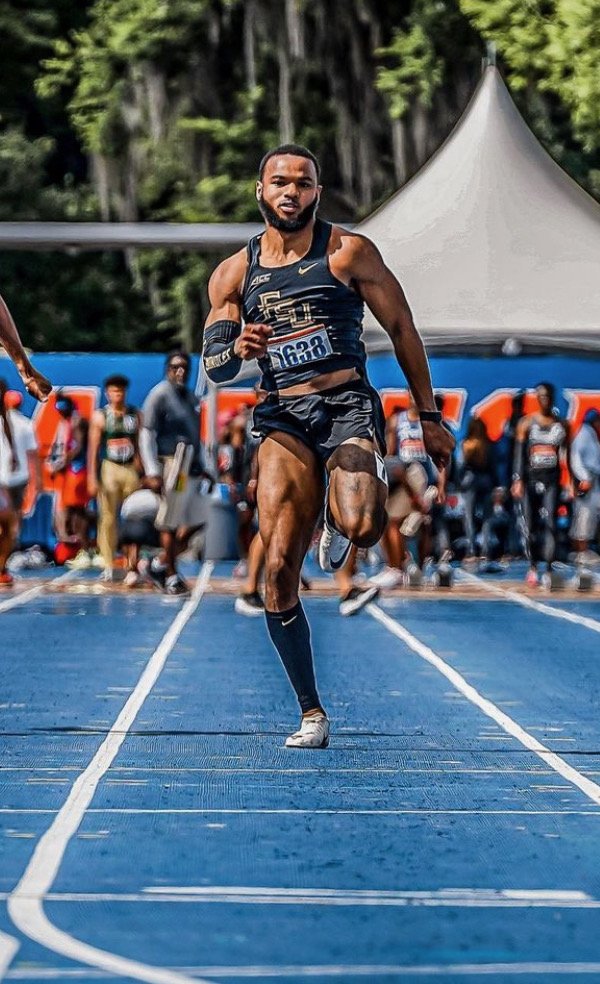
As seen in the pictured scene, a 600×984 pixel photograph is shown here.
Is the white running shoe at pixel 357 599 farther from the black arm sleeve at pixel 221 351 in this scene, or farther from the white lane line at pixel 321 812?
the white lane line at pixel 321 812

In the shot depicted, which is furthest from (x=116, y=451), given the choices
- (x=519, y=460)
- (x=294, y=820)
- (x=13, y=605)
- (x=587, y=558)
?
(x=294, y=820)

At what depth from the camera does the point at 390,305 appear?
26.2 feet

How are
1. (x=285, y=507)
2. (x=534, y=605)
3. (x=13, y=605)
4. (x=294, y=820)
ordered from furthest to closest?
(x=534, y=605)
(x=13, y=605)
(x=285, y=507)
(x=294, y=820)

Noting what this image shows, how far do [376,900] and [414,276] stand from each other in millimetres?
16286

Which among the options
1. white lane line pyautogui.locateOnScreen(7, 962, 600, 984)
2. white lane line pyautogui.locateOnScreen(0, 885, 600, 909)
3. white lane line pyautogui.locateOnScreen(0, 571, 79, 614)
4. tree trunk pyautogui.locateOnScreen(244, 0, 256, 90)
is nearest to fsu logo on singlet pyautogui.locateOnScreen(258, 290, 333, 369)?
white lane line pyautogui.locateOnScreen(0, 885, 600, 909)

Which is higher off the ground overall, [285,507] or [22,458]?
[285,507]

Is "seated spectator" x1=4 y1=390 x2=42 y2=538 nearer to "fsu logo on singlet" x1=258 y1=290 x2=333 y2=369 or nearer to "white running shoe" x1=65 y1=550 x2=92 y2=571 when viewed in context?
"white running shoe" x1=65 y1=550 x2=92 y2=571

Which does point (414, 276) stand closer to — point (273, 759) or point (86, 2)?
point (273, 759)

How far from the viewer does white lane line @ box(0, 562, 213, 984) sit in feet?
14.6

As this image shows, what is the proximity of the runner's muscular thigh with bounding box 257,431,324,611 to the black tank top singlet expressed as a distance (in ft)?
0.88

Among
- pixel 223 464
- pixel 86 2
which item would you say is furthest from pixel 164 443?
pixel 86 2

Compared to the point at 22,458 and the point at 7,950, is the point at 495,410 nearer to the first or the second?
the point at 22,458

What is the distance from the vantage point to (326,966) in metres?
4.50

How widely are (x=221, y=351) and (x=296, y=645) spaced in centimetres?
114
